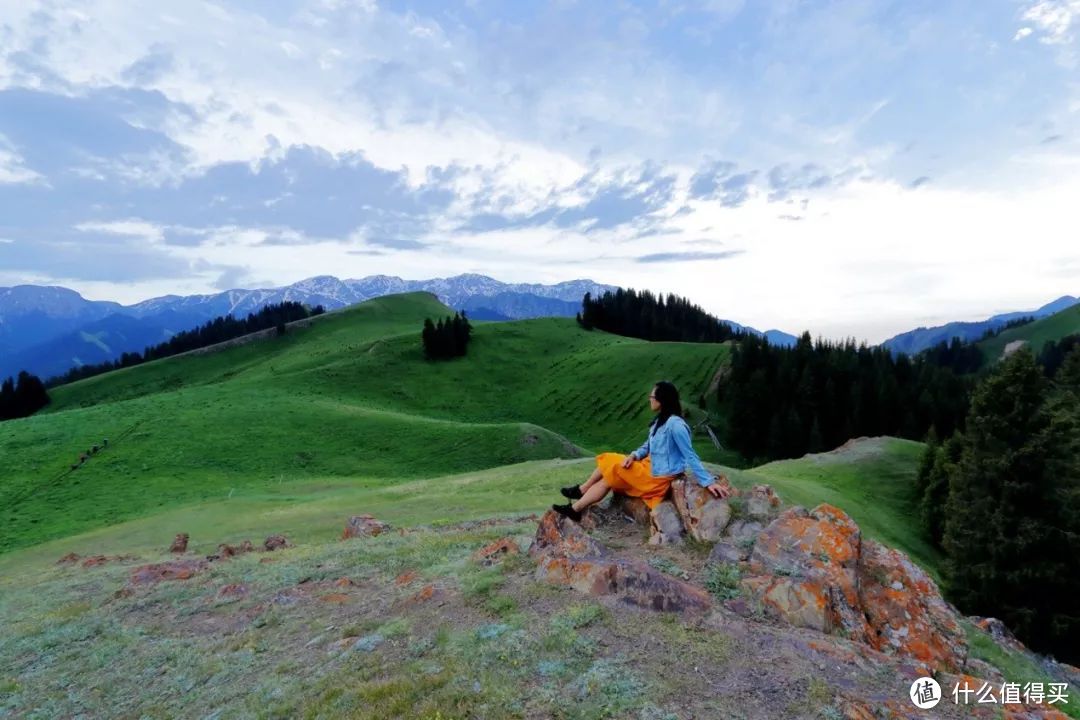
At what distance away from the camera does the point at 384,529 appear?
21094 millimetres

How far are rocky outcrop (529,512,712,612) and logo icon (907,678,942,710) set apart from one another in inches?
111

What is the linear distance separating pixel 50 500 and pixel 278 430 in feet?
65.9

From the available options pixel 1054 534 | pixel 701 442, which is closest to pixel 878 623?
pixel 1054 534

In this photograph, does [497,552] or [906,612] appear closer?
[906,612]

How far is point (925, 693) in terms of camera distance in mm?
7453

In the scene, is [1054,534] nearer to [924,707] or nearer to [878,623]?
[878,623]

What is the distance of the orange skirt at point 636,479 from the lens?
41.9 ft

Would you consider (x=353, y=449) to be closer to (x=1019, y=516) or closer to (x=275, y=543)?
(x=275, y=543)

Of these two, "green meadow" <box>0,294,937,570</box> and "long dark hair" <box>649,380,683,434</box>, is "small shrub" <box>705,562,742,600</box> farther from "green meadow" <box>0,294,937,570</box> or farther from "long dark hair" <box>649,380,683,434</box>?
"green meadow" <box>0,294,937,570</box>

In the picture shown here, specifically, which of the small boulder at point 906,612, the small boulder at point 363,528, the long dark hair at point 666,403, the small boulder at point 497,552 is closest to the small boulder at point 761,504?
the small boulder at point 906,612

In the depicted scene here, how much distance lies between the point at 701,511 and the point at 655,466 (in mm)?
1339

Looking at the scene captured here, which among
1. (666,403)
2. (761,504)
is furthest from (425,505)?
(761,504)

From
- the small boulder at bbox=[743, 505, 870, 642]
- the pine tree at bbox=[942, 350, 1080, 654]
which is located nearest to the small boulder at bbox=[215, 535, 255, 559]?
the small boulder at bbox=[743, 505, 870, 642]

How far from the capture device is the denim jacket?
39.3ft
